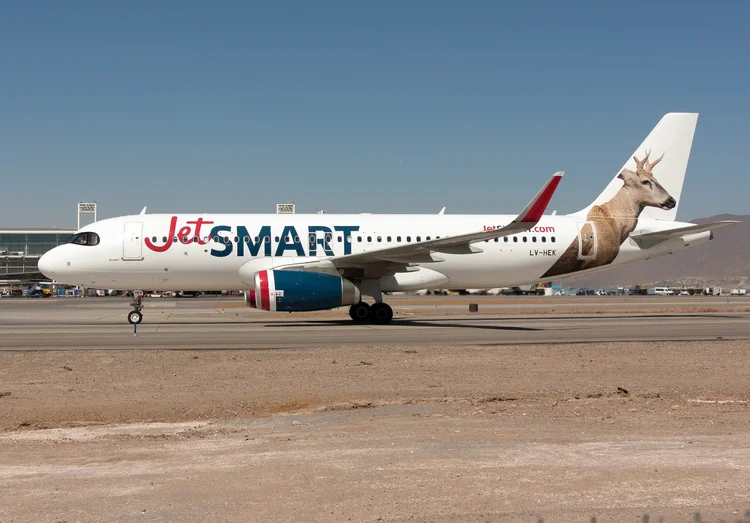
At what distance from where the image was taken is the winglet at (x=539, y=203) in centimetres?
2191

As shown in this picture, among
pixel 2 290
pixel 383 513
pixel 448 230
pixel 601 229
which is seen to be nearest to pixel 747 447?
pixel 383 513

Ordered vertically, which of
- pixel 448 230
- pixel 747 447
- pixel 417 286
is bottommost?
pixel 747 447

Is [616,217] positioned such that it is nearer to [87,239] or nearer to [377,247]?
[377,247]

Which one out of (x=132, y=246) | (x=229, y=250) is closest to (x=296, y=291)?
(x=229, y=250)

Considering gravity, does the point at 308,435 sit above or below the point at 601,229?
below

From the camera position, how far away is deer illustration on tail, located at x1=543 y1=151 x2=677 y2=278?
94.6 feet

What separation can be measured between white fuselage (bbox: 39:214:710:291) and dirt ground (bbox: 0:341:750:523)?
1108cm

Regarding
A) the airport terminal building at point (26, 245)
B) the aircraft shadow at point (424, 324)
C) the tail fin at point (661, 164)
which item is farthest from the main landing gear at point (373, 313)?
the airport terminal building at point (26, 245)

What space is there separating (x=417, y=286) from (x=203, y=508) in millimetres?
21230

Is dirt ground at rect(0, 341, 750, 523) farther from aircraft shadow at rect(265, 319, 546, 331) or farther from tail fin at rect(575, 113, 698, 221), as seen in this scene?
tail fin at rect(575, 113, 698, 221)

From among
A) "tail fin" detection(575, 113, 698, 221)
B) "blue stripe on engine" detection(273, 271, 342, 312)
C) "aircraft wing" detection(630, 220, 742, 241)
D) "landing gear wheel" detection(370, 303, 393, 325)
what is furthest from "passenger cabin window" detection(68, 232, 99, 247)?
"aircraft wing" detection(630, 220, 742, 241)

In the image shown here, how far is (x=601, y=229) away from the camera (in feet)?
95.6

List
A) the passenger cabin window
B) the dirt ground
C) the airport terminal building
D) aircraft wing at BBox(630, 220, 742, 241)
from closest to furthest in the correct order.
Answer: the dirt ground, the passenger cabin window, aircraft wing at BBox(630, 220, 742, 241), the airport terminal building

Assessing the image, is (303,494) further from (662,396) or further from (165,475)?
(662,396)
